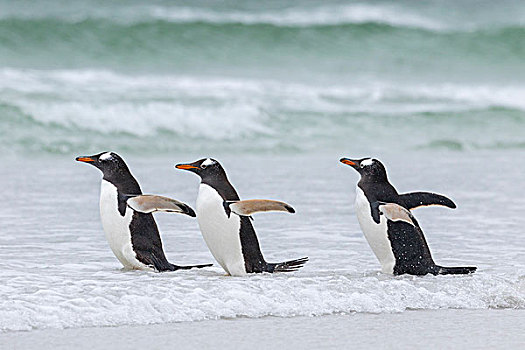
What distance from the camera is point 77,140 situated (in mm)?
11938

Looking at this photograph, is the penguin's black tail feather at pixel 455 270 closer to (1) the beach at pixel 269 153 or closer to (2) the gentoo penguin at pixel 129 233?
(1) the beach at pixel 269 153

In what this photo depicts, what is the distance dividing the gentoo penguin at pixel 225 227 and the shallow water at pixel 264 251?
0.11 meters

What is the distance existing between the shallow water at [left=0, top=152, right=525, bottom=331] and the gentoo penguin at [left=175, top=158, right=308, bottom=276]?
0.35ft

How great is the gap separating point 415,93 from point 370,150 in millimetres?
4342

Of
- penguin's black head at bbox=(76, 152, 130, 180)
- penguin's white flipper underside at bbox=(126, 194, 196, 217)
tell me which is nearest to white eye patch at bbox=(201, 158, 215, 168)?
penguin's white flipper underside at bbox=(126, 194, 196, 217)

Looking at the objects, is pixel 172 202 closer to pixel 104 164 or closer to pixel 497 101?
pixel 104 164

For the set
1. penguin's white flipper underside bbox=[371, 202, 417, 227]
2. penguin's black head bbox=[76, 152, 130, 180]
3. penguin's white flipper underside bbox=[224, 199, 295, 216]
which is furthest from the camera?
penguin's black head bbox=[76, 152, 130, 180]

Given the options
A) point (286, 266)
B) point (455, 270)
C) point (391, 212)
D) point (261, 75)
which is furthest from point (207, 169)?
point (261, 75)

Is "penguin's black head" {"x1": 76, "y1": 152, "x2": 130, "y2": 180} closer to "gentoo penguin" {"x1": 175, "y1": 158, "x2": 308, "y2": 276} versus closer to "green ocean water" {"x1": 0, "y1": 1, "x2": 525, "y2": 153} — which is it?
"gentoo penguin" {"x1": 175, "y1": 158, "x2": 308, "y2": 276}

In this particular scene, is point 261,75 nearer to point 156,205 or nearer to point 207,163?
point 207,163

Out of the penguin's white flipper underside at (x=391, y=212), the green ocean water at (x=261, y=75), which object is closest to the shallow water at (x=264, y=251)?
the penguin's white flipper underside at (x=391, y=212)

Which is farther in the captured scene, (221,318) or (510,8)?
(510,8)

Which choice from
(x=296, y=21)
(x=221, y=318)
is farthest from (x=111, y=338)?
(x=296, y=21)

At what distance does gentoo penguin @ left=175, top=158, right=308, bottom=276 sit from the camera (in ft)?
13.9
